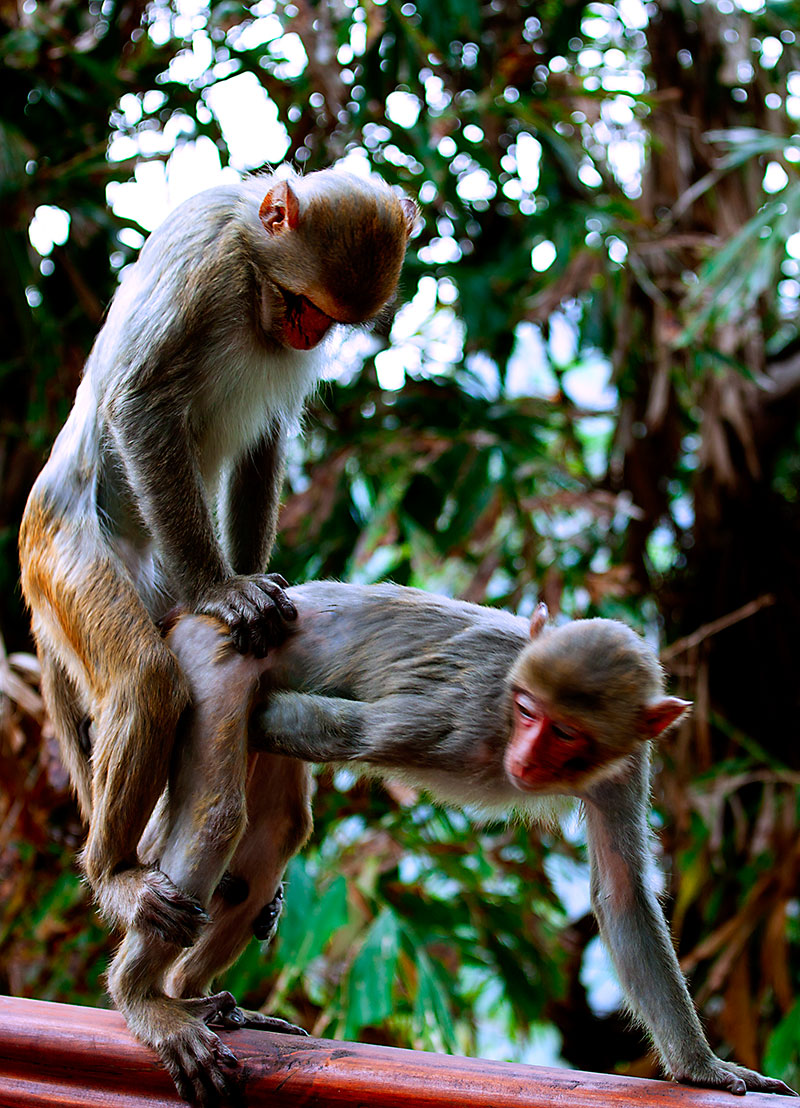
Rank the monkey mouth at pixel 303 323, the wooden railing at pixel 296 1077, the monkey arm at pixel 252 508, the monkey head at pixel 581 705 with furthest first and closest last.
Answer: the monkey arm at pixel 252 508 < the monkey mouth at pixel 303 323 < the monkey head at pixel 581 705 < the wooden railing at pixel 296 1077

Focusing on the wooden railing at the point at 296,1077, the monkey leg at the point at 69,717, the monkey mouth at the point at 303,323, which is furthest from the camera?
the monkey leg at the point at 69,717

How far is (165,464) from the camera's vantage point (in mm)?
2803

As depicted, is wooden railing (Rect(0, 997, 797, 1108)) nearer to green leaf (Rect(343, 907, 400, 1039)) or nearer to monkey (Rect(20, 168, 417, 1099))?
monkey (Rect(20, 168, 417, 1099))

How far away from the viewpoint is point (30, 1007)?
269cm

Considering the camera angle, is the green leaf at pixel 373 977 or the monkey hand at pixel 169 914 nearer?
the monkey hand at pixel 169 914

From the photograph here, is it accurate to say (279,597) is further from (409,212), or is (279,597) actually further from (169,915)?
(409,212)

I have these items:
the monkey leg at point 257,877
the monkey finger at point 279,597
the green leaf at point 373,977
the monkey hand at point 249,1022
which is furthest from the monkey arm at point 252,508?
the green leaf at point 373,977

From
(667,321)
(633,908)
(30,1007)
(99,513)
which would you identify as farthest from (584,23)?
(30,1007)

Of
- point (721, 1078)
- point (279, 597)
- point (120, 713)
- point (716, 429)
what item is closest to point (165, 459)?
point (279, 597)

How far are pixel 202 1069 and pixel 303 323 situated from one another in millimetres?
1758

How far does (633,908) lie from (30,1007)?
1.47 metres

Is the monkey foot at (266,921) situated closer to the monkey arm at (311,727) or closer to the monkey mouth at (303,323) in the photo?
the monkey arm at (311,727)

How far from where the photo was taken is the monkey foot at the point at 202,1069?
2.42 meters

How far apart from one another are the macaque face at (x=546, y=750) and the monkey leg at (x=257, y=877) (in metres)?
0.70
